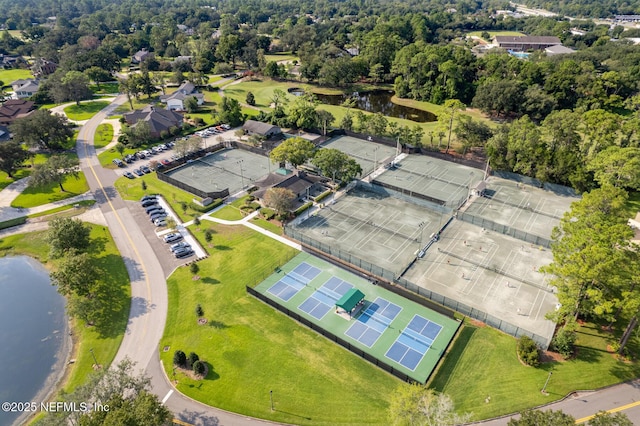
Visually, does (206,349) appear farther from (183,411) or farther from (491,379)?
(491,379)

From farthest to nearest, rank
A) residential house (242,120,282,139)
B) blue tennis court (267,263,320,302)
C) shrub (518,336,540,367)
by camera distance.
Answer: residential house (242,120,282,139), blue tennis court (267,263,320,302), shrub (518,336,540,367)

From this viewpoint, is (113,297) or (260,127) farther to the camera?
(260,127)

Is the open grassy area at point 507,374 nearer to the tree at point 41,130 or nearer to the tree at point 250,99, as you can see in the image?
the tree at point 41,130

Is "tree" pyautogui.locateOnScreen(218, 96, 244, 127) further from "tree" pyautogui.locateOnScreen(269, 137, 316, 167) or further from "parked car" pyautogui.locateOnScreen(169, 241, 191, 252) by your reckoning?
"parked car" pyautogui.locateOnScreen(169, 241, 191, 252)

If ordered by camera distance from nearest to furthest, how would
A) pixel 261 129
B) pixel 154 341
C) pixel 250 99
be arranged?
pixel 154 341 < pixel 261 129 < pixel 250 99

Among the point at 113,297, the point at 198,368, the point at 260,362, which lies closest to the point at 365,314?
the point at 260,362

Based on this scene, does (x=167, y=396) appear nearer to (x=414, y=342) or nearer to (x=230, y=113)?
(x=414, y=342)

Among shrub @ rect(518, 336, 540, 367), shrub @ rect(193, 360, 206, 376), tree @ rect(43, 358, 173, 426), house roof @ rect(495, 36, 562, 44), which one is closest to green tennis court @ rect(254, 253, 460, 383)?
shrub @ rect(518, 336, 540, 367)
